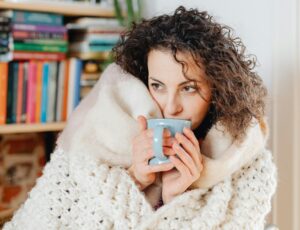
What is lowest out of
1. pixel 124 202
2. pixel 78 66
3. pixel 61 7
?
pixel 124 202

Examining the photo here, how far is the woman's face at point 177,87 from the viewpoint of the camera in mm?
919

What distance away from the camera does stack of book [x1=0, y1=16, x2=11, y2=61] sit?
1.50m

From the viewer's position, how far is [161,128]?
2.77 feet

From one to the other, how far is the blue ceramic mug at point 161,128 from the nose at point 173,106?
57mm

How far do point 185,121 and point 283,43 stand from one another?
1.54 feet

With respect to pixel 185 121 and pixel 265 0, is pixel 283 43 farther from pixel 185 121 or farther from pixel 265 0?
pixel 185 121

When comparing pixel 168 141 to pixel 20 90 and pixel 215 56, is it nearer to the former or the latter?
pixel 215 56

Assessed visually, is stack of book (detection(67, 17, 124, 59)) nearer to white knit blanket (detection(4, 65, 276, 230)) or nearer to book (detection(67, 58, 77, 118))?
book (detection(67, 58, 77, 118))

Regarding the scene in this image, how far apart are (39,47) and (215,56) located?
859 millimetres

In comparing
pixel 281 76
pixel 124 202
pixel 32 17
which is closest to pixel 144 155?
pixel 124 202

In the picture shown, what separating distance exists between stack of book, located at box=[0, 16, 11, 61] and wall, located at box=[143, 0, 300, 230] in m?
0.75

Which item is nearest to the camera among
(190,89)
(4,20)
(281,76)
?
(190,89)

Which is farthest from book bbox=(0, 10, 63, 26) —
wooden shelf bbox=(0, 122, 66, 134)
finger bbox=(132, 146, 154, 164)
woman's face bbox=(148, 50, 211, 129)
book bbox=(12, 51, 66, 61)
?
finger bbox=(132, 146, 154, 164)

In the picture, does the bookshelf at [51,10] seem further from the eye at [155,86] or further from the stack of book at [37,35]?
the eye at [155,86]
